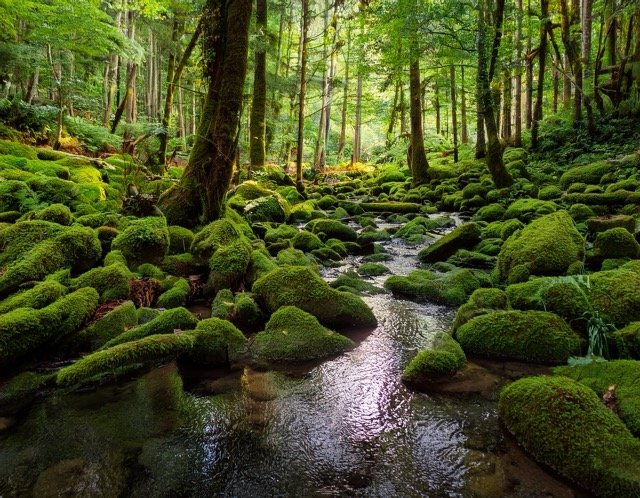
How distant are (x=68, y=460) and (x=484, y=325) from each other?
14.0ft

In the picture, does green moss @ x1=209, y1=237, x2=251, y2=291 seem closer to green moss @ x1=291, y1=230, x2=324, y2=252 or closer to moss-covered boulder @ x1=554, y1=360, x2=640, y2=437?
green moss @ x1=291, y1=230, x2=324, y2=252

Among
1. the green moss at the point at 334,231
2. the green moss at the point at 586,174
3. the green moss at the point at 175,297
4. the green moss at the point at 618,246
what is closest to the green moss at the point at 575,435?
the green moss at the point at 618,246

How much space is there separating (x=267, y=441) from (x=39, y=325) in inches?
106

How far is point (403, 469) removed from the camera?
308 centimetres

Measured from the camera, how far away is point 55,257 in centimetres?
576

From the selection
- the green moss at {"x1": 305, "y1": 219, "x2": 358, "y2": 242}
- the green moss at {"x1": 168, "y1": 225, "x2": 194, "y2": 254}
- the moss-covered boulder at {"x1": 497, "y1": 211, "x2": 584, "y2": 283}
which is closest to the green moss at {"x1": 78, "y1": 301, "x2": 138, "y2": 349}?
the green moss at {"x1": 168, "y1": 225, "x2": 194, "y2": 254}

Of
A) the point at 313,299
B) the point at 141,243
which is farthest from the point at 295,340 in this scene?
the point at 141,243

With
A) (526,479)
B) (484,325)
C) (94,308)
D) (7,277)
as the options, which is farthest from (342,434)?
(7,277)

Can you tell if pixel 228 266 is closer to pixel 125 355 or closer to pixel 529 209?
pixel 125 355

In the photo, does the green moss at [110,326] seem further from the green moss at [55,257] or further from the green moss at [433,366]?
the green moss at [433,366]

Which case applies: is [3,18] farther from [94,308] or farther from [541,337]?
[541,337]

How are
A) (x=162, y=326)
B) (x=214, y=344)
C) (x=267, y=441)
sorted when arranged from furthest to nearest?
(x=162, y=326) < (x=214, y=344) < (x=267, y=441)

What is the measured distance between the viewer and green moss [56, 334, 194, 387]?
3.82 meters

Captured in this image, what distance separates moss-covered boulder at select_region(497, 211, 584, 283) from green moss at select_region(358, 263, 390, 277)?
86.3 inches
